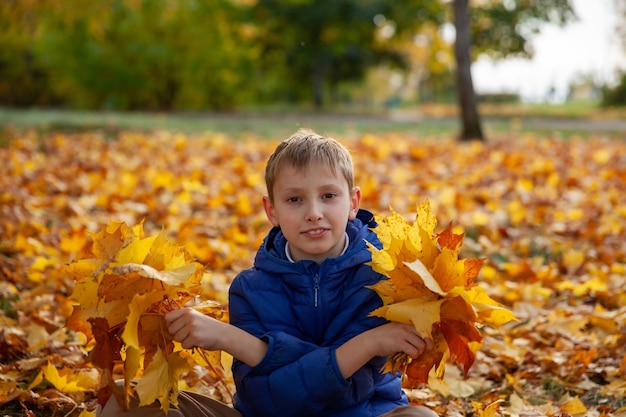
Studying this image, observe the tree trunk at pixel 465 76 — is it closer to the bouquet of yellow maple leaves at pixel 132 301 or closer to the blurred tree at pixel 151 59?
the bouquet of yellow maple leaves at pixel 132 301

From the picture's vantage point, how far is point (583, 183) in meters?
6.82

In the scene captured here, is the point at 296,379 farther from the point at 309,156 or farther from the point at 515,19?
the point at 515,19

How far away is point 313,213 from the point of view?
7.05ft

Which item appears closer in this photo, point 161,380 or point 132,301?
point 132,301

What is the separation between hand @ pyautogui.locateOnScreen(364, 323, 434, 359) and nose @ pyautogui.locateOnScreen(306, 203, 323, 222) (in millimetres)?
358

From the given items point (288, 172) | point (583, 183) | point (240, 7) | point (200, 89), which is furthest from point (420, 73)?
point (288, 172)

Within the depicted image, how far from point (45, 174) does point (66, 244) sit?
2714 millimetres

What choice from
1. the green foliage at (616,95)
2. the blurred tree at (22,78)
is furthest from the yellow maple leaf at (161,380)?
the blurred tree at (22,78)

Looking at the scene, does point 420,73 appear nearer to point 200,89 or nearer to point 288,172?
point 200,89

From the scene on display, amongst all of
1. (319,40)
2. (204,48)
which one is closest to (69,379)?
(204,48)

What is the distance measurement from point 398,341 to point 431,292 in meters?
0.18

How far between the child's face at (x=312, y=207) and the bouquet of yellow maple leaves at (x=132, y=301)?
12.9 inches

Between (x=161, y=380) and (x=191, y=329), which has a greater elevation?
(x=191, y=329)

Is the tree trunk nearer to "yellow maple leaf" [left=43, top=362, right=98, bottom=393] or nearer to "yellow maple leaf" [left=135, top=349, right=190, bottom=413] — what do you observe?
"yellow maple leaf" [left=43, top=362, right=98, bottom=393]
